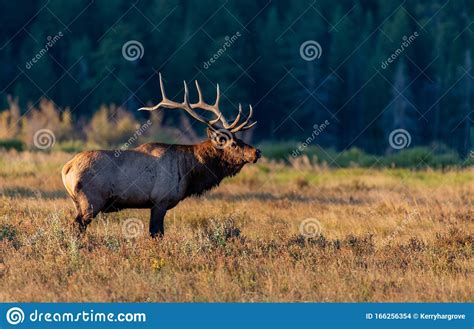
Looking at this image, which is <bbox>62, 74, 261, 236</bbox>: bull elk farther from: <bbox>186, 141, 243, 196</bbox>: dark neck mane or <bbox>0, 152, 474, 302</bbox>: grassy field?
<bbox>0, 152, 474, 302</bbox>: grassy field

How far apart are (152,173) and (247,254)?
195 cm

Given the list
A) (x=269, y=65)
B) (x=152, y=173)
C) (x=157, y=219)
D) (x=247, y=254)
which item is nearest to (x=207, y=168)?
(x=152, y=173)

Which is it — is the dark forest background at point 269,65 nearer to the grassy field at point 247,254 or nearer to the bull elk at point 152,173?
the grassy field at point 247,254

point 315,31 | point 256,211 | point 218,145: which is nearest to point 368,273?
point 218,145

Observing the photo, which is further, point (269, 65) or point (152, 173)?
point (269, 65)

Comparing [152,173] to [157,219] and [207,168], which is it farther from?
[207,168]

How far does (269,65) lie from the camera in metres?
56.2

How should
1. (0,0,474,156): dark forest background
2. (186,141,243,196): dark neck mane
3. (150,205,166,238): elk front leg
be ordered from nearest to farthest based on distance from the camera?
(150,205,166,238): elk front leg < (186,141,243,196): dark neck mane < (0,0,474,156): dark forest background

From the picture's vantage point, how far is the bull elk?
13.1 metres

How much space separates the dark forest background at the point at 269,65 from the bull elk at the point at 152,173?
37.8m

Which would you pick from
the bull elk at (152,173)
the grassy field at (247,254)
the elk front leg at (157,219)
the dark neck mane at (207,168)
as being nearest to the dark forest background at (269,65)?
the grassy field at (247,254)

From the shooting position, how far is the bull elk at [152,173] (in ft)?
43.0

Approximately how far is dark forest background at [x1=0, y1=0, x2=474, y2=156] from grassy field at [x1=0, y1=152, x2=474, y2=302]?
3507 cm

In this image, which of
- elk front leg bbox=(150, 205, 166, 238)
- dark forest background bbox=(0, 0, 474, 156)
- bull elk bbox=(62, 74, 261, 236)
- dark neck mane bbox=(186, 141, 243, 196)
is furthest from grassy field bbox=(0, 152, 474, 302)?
dark forest background bbox=(0, 0, 474, 156)
